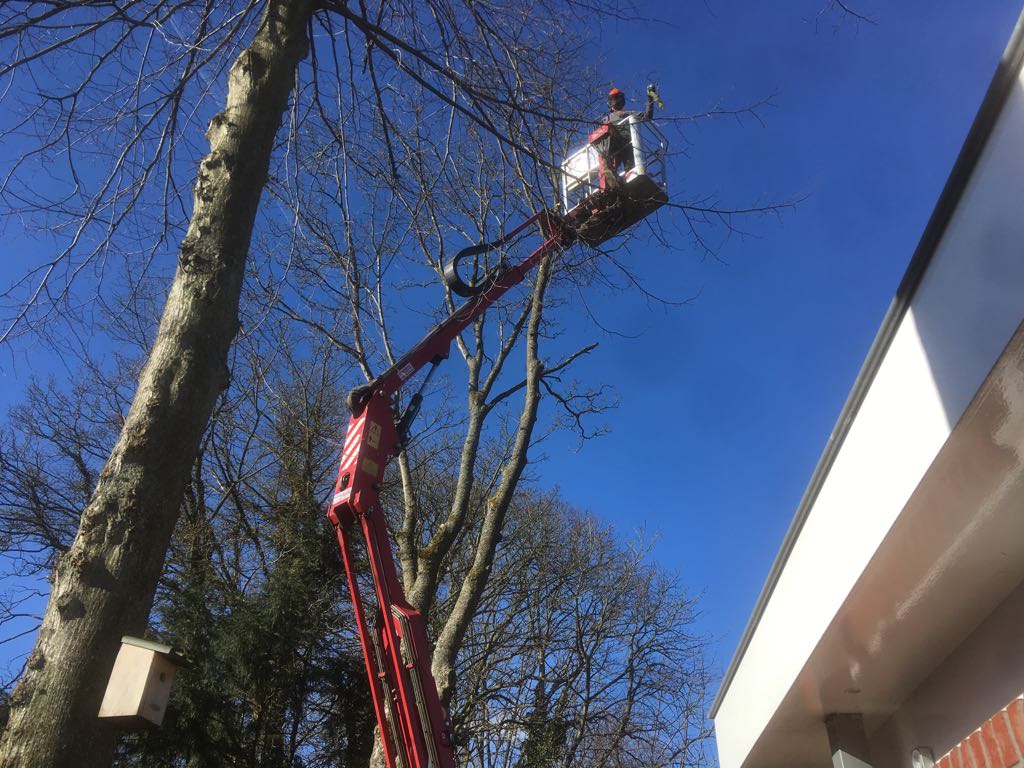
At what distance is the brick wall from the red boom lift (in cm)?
305

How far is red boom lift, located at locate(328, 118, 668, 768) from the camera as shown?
17.5 feet

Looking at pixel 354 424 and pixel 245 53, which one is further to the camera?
pixel 354 424

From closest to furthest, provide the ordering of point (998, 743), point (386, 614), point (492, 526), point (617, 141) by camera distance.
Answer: point (998, 743)
point (386, 614)
point (617, 141)
point (492, 526)

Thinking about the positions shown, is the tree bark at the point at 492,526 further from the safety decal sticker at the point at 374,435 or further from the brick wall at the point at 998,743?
the brick wall at the point at 998,743

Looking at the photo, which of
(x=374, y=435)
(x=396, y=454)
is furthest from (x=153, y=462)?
(x=396, y=454)

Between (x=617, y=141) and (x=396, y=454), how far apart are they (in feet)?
11.4

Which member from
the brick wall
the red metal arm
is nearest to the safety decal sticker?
the red metal arm

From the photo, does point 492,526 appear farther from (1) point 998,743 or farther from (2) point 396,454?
(1) point 998,743

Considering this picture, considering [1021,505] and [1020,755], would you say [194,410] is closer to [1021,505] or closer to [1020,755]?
[1021,505]

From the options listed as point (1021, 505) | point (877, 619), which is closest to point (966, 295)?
point (1021, 505)

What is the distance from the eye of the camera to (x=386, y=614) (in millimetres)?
Result: 5648

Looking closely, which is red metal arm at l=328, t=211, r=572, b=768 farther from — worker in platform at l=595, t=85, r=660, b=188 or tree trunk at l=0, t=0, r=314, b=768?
tree trunk at l=0, t=0, r=314, b=768

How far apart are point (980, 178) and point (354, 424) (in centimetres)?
472

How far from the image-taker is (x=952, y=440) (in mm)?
2936
